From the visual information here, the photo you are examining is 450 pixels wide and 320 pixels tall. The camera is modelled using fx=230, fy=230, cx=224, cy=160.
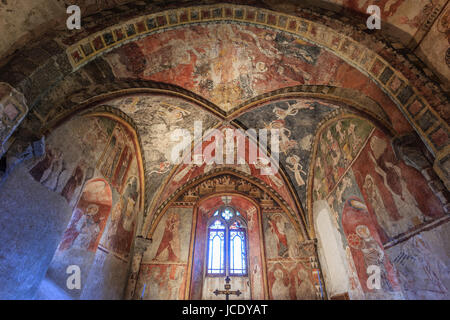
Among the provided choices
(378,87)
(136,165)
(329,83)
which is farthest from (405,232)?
(136,165)

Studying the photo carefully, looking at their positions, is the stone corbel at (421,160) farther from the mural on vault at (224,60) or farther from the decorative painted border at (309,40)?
the mural on vault at (224,60)

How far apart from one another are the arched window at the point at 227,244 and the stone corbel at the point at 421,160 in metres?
7.39

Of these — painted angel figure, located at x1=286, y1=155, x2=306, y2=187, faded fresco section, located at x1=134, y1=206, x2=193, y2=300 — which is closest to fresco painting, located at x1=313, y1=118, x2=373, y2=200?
painted angel figure, located at x1=286, y1=155, x2=306, y2=187

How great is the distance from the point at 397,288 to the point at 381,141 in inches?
153

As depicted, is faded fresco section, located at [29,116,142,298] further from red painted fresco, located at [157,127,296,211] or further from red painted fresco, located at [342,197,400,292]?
red painted fresco, located at [342,197,400,292]

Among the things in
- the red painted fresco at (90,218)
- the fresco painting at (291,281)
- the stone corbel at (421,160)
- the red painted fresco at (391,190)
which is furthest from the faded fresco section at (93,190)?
the red painted fresco at (391,190)

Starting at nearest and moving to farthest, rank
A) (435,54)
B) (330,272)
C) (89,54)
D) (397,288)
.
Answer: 1. (435,54)
2. (89,54)
3. (397,288)
4. (330,272)

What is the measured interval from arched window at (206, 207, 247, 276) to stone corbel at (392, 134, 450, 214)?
7389 mm

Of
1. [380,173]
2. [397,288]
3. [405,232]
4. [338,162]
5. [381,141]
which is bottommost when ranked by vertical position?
[397,288]

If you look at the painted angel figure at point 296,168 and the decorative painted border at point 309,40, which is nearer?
the decorative painted border at point 309,40

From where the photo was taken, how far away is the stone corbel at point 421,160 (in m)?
3.65

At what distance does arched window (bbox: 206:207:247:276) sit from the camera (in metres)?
9.45

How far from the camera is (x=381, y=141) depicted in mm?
5352

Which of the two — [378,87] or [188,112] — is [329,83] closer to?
[378,87]
